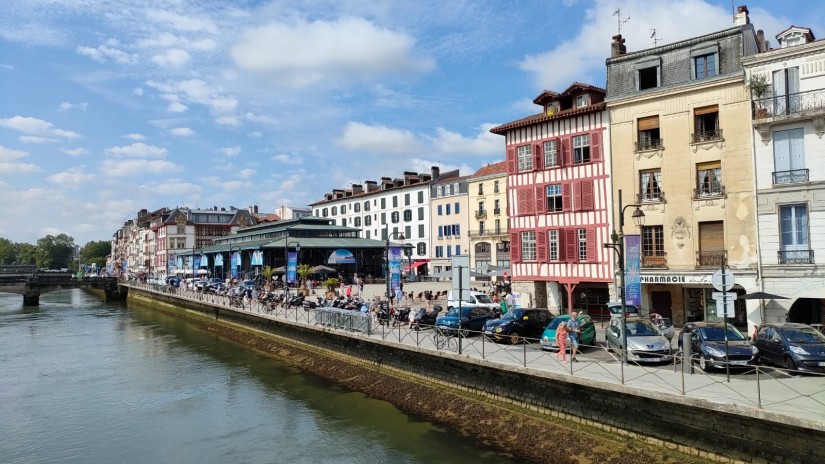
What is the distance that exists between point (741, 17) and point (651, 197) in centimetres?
941

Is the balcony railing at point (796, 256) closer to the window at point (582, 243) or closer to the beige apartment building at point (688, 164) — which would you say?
the beige apartment building at point (688, 164)

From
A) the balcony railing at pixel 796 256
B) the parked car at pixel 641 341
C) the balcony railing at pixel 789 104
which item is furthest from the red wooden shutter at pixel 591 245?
the parked car at pixel 641 341

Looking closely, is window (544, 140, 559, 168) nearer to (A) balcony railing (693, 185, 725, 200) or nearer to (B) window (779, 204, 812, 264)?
(A) balcony railing (693, 185, 725, 200)

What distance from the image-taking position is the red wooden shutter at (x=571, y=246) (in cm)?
3014

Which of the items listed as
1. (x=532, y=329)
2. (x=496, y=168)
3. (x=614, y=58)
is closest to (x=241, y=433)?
(x=532, y=329)

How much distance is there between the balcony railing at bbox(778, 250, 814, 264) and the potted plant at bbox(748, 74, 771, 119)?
19.0 ft

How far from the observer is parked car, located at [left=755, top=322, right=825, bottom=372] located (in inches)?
596

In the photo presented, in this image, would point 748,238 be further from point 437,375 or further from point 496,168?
point 496,168

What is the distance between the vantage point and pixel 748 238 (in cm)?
2409

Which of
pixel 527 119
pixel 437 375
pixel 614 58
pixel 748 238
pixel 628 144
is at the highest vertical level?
pixel 614 58

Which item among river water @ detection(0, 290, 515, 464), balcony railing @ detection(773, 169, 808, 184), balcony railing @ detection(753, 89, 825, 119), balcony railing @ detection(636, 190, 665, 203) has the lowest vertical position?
river water @ detection(0, 290, 515, 464)

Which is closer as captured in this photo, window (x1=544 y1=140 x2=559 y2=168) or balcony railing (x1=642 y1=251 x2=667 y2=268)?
balcony railing (x1=642 y1=251 x2=667 y2=268)

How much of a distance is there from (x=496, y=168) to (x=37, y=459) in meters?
55.3

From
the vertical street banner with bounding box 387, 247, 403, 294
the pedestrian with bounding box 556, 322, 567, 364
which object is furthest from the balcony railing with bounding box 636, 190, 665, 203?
the vertical street banner with bounding box 387, 247, 403, 294
